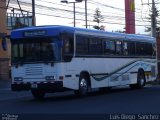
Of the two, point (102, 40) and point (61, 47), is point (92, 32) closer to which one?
point (102, 40)

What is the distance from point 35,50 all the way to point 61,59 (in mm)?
1278

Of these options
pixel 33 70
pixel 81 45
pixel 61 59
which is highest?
pixel 81 45

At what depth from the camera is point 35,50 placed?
24.4 meters

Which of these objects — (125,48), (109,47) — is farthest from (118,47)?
(109,47)

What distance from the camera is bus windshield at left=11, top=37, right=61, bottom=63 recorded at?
2403 cm

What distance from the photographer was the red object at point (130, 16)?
72050 mm

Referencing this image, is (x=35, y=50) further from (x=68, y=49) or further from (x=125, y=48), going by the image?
(x=125, y=48)

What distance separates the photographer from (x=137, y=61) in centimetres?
3291

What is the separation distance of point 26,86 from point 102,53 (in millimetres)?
5396

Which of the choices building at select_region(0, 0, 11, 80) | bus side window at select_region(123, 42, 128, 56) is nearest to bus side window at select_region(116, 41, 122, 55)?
bus side window at select_region(123, 42, 128, 56)

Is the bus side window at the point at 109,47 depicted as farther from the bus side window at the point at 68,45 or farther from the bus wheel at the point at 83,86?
the bus side window at the point at 68,45

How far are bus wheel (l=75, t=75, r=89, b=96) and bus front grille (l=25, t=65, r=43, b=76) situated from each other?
2.32 meters

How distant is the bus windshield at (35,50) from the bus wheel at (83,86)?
7.24 feet

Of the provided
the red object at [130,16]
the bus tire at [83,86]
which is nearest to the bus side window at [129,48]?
the bus tire at [83,86]
